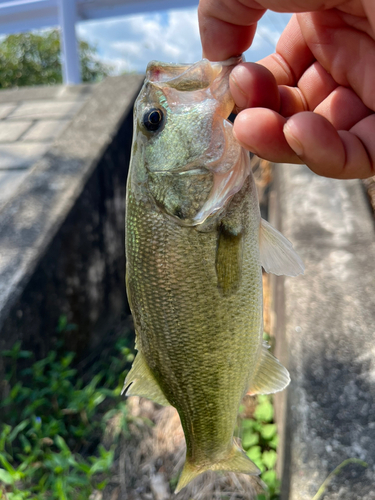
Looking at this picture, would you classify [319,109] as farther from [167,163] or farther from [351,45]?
[167,163]

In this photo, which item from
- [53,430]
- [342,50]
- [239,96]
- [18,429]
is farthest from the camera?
[53,430]

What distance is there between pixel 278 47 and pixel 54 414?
9.55 ft

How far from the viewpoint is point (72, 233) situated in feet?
11.3

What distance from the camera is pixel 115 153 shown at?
4160 millimetres

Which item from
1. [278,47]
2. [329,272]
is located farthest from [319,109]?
[329,272]

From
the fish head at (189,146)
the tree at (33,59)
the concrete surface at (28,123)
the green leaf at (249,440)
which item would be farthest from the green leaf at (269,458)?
the tree at (33,59)

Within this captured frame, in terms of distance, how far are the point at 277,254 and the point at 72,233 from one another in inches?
93.9

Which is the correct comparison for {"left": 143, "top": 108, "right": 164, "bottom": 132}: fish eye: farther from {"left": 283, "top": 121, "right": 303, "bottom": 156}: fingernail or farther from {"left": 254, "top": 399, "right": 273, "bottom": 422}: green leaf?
{"left": 254, "top": 399, "right": 273, "bottom": 422}: green leaf

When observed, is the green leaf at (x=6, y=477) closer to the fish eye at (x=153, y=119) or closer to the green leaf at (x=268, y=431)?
the green leaf at (x=268, y=431)

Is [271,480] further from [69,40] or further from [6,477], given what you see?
[69,40]

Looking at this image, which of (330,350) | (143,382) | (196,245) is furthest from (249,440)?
(196,245)

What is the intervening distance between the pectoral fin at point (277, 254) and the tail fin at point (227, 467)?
0.76 metres

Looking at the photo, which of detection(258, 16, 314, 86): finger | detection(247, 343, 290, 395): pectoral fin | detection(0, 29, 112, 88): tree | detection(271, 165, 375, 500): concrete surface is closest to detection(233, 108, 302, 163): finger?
detection(258, 16, 314, 86): finger

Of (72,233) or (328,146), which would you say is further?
(72,233)
